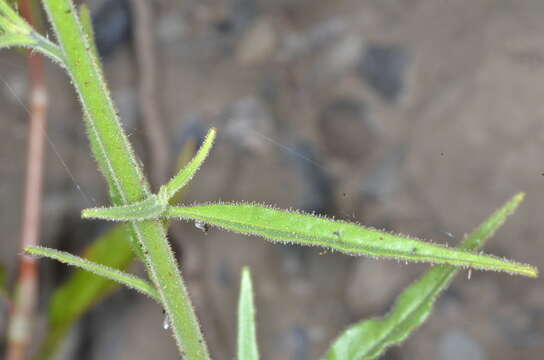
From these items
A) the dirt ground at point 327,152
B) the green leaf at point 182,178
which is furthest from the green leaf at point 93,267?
the dirt ground at point 327,152

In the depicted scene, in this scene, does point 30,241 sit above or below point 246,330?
above

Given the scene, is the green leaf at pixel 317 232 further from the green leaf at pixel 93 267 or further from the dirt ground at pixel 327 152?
the dirt ground at pixel 327 152

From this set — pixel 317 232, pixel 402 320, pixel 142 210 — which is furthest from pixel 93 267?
pixel 402 320

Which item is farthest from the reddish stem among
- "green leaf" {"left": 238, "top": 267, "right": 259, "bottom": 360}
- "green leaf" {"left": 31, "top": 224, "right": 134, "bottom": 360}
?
"green leaf" {"left": 238, "top": 267, "right": 259, "bottom": 360}

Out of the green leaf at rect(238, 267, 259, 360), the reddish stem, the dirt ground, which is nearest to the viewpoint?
the green leaf at rect(238, 267, 259, 360)

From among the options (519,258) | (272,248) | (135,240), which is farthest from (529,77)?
(135,240)

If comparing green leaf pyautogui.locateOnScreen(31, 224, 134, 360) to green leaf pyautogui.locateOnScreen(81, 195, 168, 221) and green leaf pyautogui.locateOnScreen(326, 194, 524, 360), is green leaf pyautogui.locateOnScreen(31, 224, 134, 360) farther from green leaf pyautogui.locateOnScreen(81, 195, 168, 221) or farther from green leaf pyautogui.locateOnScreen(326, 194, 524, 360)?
green leaf pyautogui.locateOnScreen(81, 195, 168, 221)

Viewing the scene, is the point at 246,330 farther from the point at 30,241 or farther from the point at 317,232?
the point at 30,241
